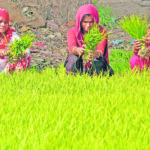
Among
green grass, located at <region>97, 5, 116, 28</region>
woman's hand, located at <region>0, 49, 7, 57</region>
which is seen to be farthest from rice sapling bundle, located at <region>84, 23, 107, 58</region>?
green grass, located at <region>97, 5, 116, 28</region>

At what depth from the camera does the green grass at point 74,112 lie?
2555 millimetres

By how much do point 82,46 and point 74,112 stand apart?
5.82 feet

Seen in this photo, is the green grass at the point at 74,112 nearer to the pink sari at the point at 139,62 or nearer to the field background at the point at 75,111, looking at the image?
the field background at the point at 75,111

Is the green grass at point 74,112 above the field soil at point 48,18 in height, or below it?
below

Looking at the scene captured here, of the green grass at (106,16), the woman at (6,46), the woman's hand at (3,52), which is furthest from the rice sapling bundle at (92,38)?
the green grass at (106,16)

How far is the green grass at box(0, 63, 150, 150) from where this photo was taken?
8.38ft

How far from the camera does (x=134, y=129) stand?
9.37ft

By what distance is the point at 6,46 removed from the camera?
17.0 feet

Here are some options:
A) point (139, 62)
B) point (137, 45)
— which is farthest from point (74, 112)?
point (139, 62)

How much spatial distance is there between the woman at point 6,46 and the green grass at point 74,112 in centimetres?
20

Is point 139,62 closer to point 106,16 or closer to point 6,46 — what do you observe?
point 6,46

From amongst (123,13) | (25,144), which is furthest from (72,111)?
(123,13)

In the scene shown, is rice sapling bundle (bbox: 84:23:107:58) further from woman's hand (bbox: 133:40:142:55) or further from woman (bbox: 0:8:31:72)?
woman (bbox: 0:8:31:72)

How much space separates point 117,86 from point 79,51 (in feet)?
2.62
